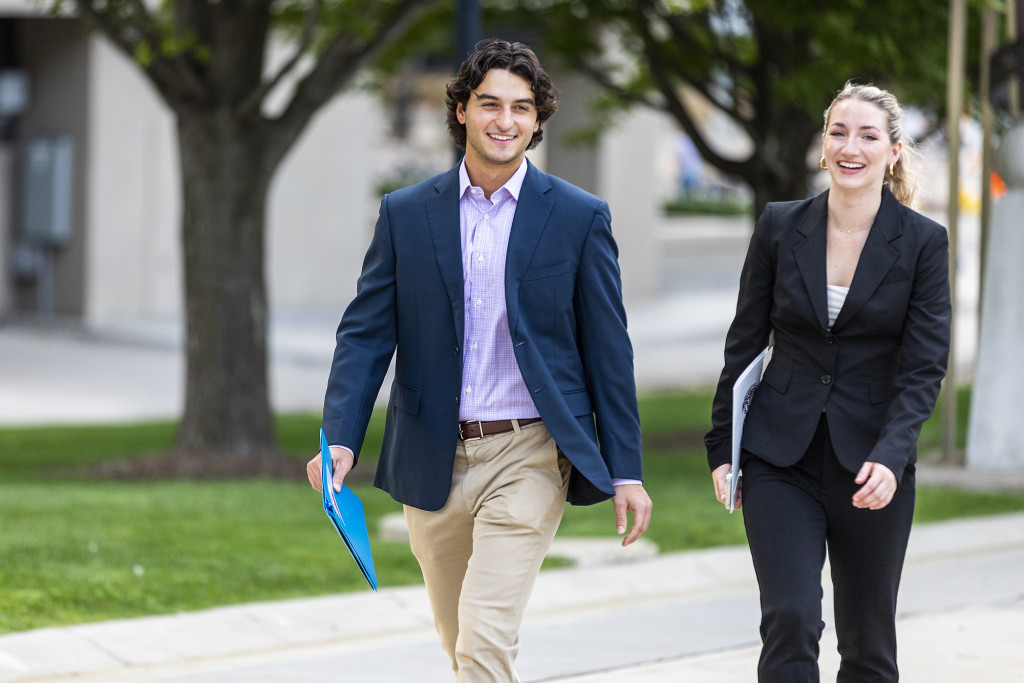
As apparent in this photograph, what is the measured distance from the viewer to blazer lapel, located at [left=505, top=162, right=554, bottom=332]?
404 cm

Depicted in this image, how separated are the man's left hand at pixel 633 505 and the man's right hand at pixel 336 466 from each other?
694 mm

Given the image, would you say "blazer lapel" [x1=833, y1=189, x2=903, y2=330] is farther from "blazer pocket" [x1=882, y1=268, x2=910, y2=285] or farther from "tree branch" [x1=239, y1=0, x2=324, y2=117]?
"tree branch" [x1=239, y1=0, x2=324, y2=117]

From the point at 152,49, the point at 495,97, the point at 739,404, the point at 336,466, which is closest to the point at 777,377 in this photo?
the point at 739,404

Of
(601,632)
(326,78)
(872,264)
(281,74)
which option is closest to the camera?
(872,264)

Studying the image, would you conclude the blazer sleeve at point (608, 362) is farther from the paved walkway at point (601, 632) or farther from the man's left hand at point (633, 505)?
the paved walkway at point (601, 632)

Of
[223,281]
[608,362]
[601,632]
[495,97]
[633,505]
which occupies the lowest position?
[601,632]

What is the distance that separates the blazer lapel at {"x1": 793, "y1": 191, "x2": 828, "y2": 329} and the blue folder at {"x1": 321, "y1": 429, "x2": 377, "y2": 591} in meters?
1.31

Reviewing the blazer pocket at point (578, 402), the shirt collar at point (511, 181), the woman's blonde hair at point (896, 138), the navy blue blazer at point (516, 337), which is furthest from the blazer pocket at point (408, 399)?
the woman's blonde hair at point (896, 138)

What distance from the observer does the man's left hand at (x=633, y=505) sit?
13.4 feet

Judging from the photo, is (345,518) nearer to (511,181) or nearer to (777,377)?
(511,181)

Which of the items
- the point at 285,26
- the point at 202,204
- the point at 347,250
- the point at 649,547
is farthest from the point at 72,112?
the point at 649,547

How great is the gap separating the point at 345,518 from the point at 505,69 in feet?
3.97

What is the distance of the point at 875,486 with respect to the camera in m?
3.95

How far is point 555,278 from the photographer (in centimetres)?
408
